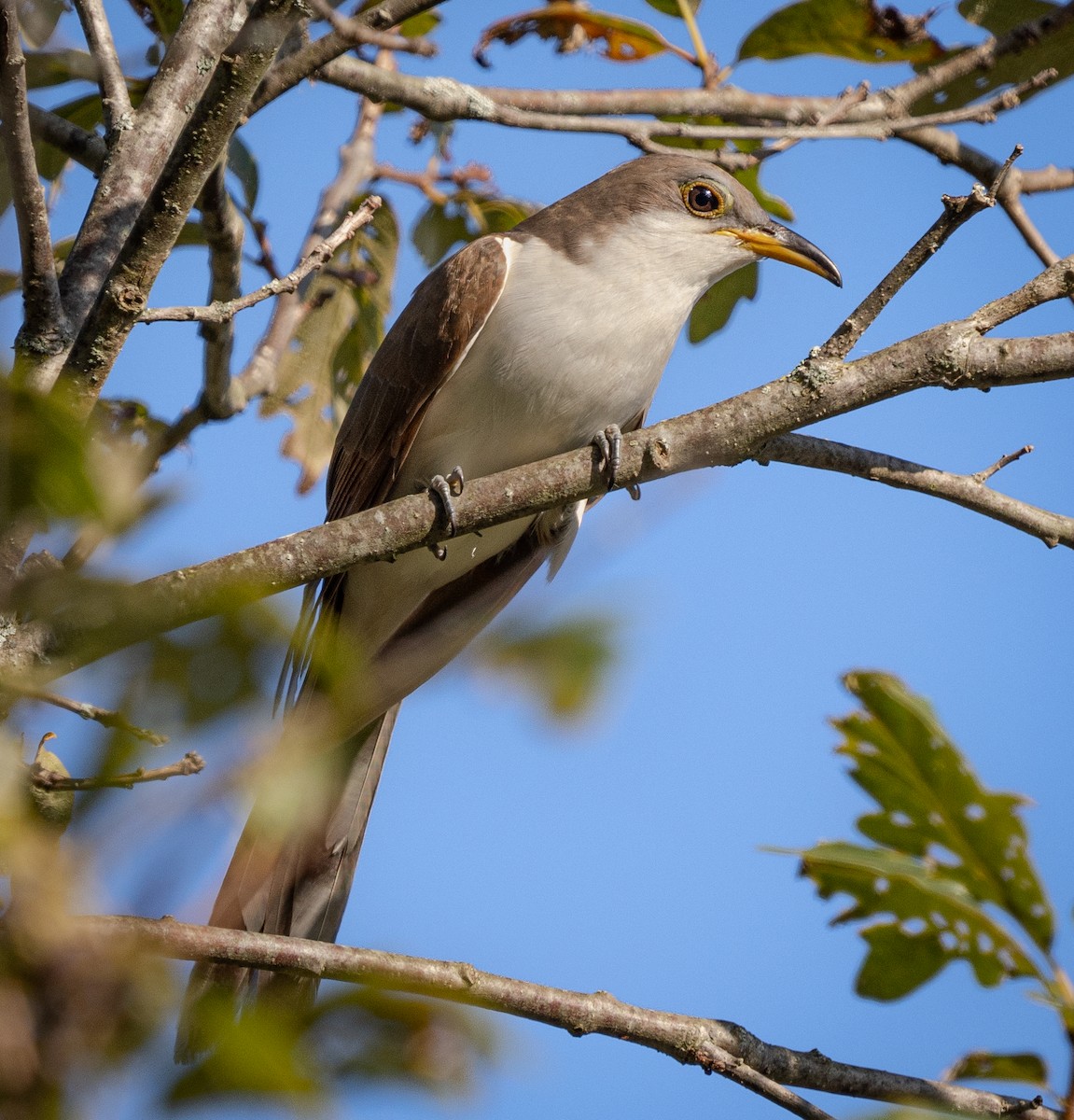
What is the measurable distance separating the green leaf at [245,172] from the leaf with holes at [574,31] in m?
0.83

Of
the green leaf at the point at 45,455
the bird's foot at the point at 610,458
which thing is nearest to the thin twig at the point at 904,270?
the bird's foot at the point at 610,458

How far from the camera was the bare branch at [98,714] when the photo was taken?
2.79 ft

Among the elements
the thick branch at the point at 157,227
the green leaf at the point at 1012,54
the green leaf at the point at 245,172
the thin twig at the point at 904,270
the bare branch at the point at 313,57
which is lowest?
the thick branch at the point at 157,227

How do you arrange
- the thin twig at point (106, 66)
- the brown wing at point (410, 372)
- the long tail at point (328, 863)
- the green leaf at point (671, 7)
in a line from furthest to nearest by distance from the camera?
the green leaf at point (671, 7)
the brown wing at point (410, 372)
the long tail at point (328, 863)
the thin twig at point (106, 66)

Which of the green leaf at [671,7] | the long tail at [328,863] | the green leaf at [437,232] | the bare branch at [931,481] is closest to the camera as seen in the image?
the bare branch at [931,481]

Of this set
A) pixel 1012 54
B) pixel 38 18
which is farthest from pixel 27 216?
pixel 1012 54

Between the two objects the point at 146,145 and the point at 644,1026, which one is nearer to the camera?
the point at 644,1026

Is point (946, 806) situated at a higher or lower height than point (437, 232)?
lower

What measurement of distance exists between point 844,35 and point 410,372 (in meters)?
1.80

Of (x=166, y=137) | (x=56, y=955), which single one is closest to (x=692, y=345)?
(x=166, y=137)

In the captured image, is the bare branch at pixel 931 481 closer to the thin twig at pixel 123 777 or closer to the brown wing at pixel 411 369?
the brown wing at pixel 411 369

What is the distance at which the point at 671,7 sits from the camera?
4145mm

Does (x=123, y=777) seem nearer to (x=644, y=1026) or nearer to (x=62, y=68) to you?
(x=644, y=1026)

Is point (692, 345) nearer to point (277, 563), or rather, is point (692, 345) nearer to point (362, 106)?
point (362, 106)
